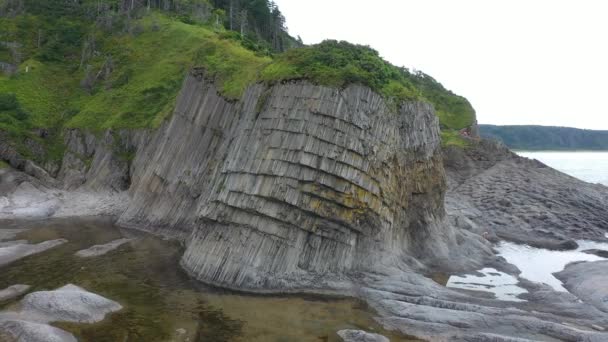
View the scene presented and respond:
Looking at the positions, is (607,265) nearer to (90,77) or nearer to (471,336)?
(471,336)

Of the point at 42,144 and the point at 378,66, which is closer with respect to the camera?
the point at 378,66

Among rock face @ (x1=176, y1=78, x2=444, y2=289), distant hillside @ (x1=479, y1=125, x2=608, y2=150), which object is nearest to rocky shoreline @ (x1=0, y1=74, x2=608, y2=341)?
rock face @ (x1=176, y1=78, x2=444, y2=289)

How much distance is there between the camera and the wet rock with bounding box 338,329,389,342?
15742 mm

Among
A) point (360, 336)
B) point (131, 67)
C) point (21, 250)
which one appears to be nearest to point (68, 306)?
point (360, 336)

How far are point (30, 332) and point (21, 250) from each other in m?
15.0

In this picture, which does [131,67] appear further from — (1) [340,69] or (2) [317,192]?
(2) [317,192]

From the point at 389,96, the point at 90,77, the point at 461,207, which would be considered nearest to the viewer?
the point at 389,96

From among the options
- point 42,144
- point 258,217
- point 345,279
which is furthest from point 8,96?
point 345,279

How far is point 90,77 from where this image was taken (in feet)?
194

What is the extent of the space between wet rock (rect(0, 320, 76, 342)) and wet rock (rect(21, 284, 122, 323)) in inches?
44.4

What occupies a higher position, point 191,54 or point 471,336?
point 191,54

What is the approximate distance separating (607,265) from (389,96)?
15245mm

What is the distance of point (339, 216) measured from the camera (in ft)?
73.9

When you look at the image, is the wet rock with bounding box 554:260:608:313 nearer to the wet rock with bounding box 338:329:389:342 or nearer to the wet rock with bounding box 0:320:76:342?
the wet rock with bounding box 338:329:389:342
